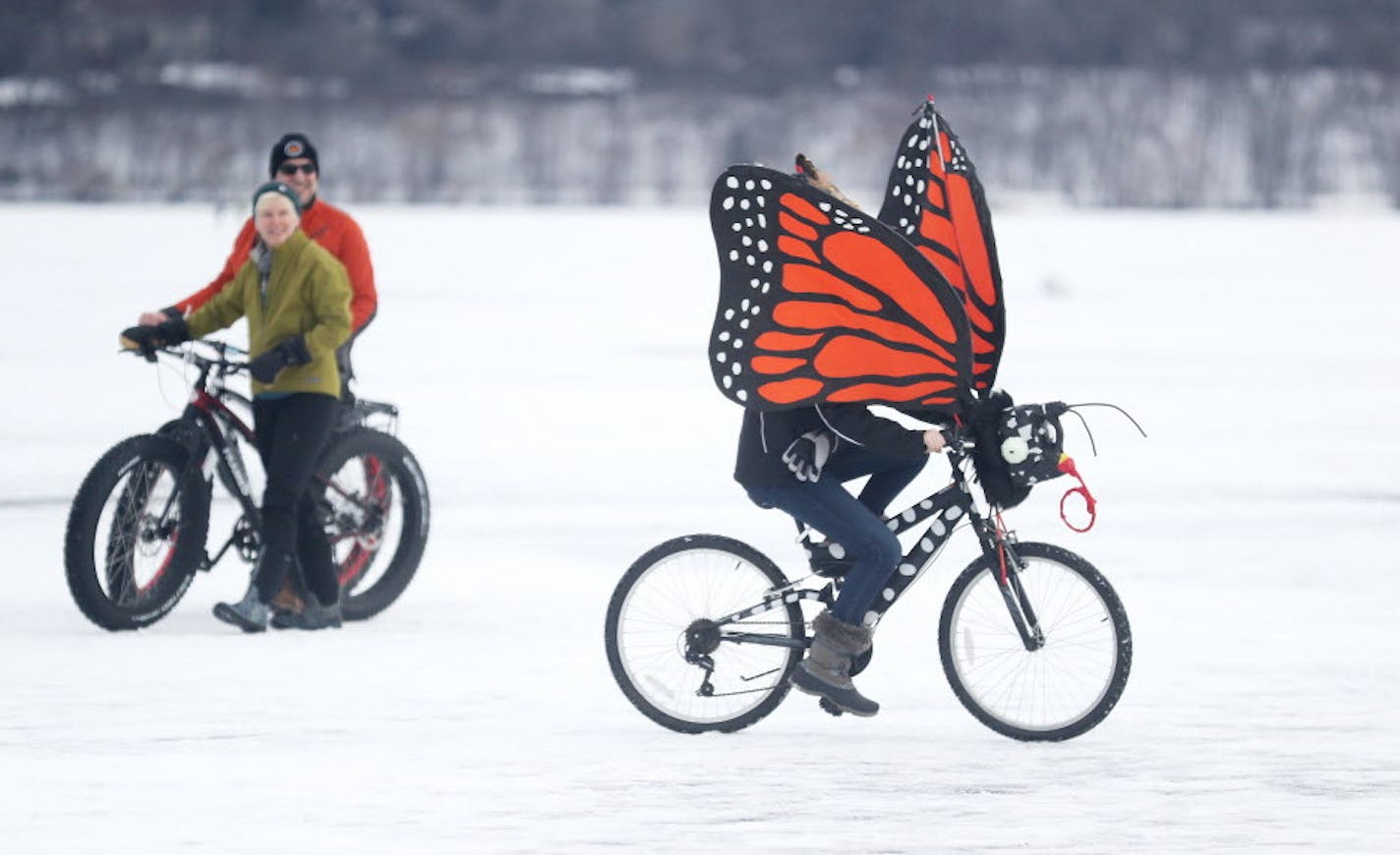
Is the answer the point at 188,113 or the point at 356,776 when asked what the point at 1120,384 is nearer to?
the point at 356,776

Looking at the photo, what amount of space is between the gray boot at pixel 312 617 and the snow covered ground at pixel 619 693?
0.33ft

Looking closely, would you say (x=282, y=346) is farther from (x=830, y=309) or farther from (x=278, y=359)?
(x=830, y=309)

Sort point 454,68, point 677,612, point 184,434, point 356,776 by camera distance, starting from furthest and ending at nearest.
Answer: point 454,68, point 184,434, point 677,612, point 356,776

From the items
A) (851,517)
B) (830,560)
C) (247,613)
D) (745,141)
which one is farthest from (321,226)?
(745,141)

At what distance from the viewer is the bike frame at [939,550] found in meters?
7.51

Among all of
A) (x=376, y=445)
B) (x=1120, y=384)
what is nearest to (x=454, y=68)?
(x=1120, y=384)

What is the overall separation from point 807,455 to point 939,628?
644mm

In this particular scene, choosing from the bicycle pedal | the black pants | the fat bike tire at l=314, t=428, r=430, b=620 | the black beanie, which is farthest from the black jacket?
the black beanie

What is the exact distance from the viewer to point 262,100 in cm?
13412

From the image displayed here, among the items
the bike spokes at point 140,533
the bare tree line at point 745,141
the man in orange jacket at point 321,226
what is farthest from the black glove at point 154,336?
the bare tree line at point 745,141

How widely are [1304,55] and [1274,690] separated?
133405 mm

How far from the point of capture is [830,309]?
295 inches

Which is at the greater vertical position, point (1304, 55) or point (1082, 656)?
point (1304, 55)

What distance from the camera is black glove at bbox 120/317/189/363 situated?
9398mm
